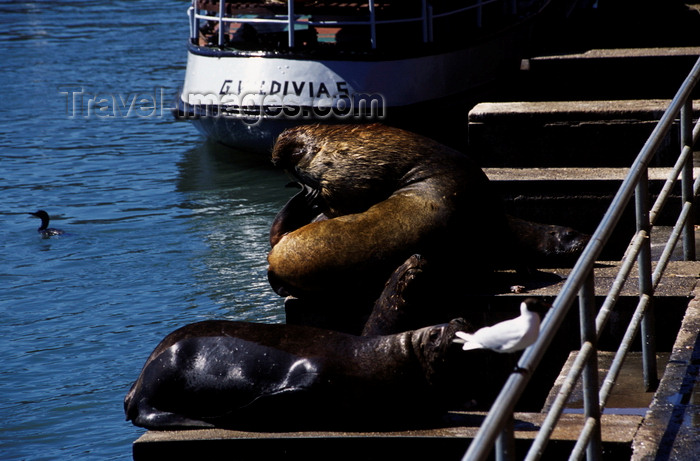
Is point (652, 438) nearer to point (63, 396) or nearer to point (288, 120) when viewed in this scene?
point (63, 396)

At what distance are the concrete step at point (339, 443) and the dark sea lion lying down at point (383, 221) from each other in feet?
4.06

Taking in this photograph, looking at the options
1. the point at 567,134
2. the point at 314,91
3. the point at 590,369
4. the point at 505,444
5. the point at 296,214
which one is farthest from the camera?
the point at 314,91

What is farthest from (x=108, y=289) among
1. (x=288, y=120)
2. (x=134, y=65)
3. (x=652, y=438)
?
(x=134, y=65)

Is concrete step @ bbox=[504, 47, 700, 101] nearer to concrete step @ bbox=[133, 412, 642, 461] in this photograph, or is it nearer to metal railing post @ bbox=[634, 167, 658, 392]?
metal railing post @ bbox=[634, 167, 658, 392]

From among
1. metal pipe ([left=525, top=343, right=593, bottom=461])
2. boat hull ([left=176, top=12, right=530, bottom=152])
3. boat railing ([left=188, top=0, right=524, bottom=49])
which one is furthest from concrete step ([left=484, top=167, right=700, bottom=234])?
boat hull ([left=176, top=12, right=530, bottom=152])

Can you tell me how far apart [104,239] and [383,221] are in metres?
5.62

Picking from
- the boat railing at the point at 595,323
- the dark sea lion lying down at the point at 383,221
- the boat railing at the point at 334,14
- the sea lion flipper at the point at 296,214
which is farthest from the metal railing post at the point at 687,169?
the boat railing at the point at 334,14

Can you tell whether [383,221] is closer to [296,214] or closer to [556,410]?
[296,214]

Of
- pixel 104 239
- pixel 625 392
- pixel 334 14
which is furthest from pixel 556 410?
pixel 334 14

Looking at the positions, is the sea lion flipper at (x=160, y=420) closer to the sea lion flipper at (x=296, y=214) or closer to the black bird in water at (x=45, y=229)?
the sea lion flipper at (x=296, y=214)

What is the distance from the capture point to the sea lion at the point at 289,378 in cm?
438

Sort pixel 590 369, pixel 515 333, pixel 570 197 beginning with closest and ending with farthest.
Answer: pixel 515 333, pixel 590 369, pixel 570 197

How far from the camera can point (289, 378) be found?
4.46 metres

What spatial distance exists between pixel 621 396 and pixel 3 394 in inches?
158
